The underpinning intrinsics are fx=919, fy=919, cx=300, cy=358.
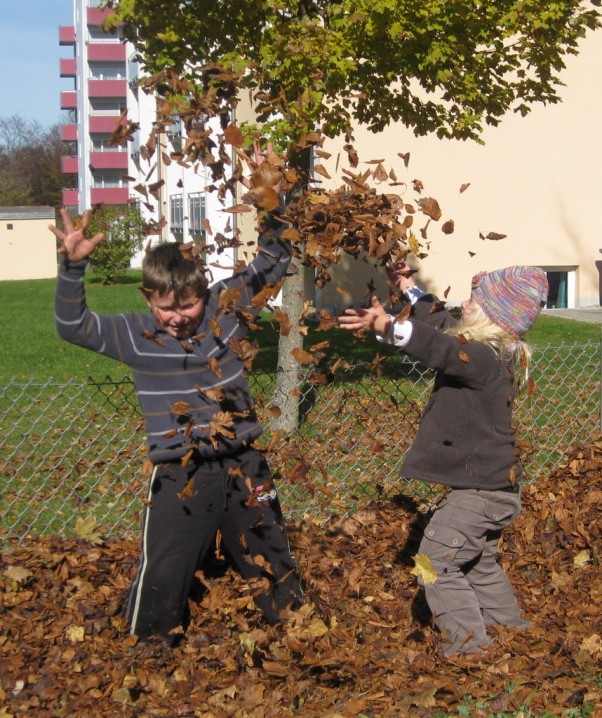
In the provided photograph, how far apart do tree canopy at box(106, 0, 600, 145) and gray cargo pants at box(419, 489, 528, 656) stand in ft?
10.8

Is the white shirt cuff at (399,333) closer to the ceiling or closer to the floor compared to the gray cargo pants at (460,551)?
closer to the ceiling

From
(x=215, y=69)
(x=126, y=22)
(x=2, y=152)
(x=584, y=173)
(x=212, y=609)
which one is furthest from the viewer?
(x=2, y=152)

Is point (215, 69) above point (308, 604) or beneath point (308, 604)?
above

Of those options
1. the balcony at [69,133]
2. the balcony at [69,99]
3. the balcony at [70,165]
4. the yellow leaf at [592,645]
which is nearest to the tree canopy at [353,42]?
the yellow leaf at [592,645]

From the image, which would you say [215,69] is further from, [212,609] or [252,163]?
[212,609]

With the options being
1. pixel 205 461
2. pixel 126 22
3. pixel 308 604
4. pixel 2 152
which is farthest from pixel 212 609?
pixel 2 152

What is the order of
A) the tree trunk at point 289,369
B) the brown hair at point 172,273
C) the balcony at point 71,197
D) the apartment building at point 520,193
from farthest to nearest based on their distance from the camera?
1. the balcony at point 71,197
2. the apartment building at point 520,193
3. the tree trunk at point 289,369
4. the brown hair at point 172,273

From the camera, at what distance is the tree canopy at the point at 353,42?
640 centimetres

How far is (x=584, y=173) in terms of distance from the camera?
1620cm

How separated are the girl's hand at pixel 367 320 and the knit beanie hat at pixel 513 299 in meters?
0.51

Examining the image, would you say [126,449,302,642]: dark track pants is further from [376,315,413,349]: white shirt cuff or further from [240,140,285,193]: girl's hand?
[240,140,285,193]: girl's hand

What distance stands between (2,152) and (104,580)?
74879 millimetres

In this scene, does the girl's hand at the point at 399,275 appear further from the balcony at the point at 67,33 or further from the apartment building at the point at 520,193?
the balcony at the point at 67,33

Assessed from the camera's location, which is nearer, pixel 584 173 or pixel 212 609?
pixel 212 609
